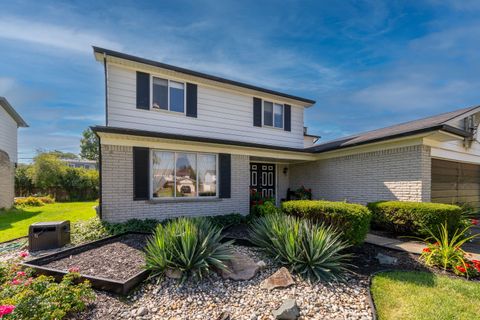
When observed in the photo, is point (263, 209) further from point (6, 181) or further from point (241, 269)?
point (6, 181)

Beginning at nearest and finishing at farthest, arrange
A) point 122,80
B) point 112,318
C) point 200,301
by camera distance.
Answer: point 112,318 < point 200,301 < point 122,80

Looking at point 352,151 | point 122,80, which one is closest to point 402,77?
point 352,151

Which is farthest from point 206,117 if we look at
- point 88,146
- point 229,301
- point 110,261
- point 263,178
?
point 88,146

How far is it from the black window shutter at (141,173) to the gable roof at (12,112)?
1294 cm

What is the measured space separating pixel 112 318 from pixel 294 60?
1143cm

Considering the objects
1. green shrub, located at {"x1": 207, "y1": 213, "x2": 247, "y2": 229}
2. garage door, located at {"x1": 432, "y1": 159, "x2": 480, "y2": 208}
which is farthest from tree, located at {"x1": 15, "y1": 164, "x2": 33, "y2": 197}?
garage door, located at {"x1": 432, "y1": 159, "x2": 480, "y2": 208}

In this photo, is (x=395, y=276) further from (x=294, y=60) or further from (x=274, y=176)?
(x=294, y=60)

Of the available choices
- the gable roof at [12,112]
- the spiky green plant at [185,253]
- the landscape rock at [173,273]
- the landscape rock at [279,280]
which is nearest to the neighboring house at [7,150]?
the gable roof at [12,112]

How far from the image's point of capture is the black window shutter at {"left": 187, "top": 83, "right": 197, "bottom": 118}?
31.9ft

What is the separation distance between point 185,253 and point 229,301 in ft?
3.83

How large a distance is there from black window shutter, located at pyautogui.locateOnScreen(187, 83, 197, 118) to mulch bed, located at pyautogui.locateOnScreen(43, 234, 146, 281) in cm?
555

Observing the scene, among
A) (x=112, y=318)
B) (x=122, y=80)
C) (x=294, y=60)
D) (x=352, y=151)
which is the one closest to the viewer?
(x=112, y=318)

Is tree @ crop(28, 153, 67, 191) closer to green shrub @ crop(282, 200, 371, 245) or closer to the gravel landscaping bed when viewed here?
the gravel landscaping bed

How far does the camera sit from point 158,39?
28.5 ft
